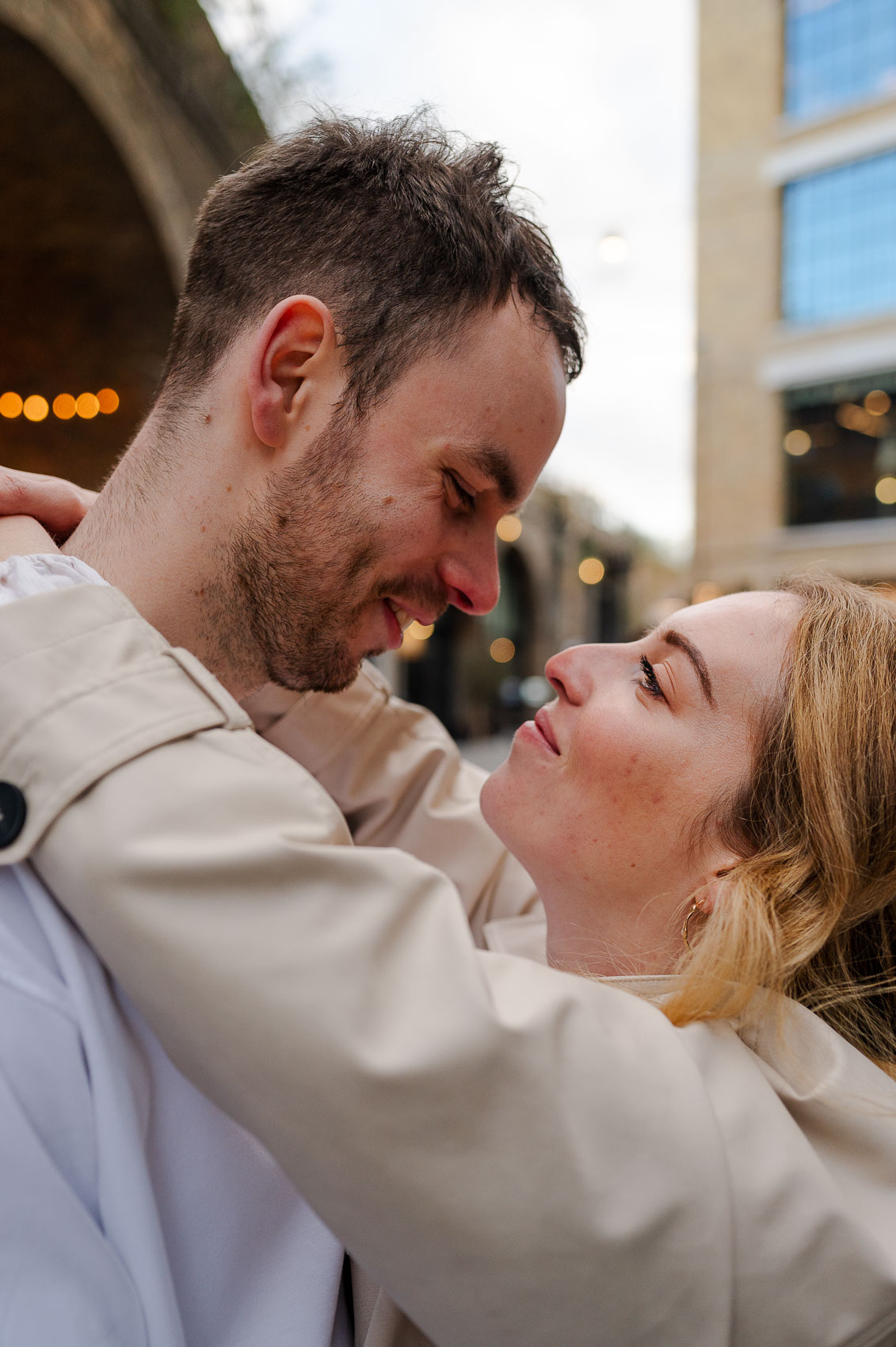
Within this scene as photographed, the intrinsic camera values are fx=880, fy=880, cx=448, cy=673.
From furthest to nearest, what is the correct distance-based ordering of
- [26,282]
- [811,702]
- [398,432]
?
[26,282]
[398,432]
[811,702]

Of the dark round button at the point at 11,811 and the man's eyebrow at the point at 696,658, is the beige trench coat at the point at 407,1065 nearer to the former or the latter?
the dark round button at the point at 11,811

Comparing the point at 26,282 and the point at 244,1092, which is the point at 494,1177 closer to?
the point at 244,1092

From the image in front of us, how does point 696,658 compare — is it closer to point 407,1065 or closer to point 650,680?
point 650,680

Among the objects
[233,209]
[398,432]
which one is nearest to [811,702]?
[398,432]

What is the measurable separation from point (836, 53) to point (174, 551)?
1876cm

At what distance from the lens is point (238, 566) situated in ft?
5.08

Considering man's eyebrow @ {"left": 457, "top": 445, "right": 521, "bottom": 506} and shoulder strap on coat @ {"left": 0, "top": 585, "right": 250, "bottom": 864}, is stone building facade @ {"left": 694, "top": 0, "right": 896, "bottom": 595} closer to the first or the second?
man's eyebrow @ {"left": 457, "top": 445, "right": 521, "bottom": 506}

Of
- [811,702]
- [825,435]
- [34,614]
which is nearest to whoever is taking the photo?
[34,614]

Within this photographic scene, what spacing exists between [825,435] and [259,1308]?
55.8 feet

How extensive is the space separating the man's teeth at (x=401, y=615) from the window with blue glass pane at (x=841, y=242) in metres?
16.1

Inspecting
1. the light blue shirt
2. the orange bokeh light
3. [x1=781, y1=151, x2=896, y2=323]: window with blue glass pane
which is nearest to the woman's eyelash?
the light blue shirt

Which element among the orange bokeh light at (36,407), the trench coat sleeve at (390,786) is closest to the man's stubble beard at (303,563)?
the trench coat sleeve at (390,786)

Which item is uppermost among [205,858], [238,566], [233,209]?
[233,209]

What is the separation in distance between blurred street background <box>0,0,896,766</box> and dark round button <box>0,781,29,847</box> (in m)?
1.60
